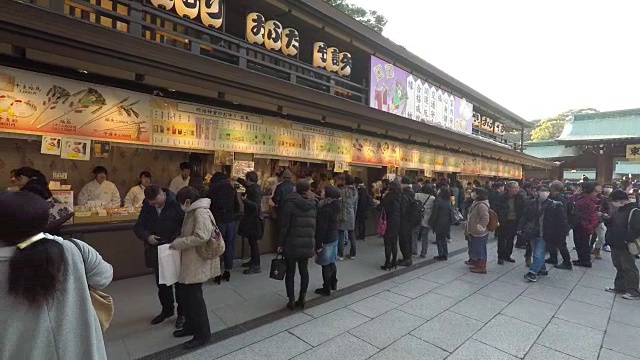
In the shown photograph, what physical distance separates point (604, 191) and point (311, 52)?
1136 cm

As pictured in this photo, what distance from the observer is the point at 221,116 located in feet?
20.7

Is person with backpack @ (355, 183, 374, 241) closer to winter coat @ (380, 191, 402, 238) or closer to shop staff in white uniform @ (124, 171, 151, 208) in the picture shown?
winter coat @ (380, 191, 402, 238)

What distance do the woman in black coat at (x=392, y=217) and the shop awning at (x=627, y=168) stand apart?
36587 millimetres

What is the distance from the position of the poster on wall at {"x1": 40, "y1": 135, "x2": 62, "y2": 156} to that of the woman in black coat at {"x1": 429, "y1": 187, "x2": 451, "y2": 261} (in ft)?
26.3

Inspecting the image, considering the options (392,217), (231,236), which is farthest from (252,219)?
(392,217)

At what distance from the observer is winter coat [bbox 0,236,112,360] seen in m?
1.63

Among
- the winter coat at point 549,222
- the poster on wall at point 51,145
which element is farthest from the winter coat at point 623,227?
the poster on wall at point 51,145

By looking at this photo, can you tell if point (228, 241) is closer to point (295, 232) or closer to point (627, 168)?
point (295, 232)

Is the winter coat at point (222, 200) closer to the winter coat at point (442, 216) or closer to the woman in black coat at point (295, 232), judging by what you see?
the woman in black coat at point (295, 232)

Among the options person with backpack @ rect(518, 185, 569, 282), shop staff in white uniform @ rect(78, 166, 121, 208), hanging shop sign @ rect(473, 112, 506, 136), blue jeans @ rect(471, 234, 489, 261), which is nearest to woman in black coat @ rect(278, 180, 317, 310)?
shop staff in white uniform @ rect(78, 166, 121, 208)

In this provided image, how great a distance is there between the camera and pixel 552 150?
83.6 ft

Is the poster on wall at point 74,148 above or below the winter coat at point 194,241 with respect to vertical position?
above

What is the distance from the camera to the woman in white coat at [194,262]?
355 centimetres

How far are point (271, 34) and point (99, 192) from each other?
5.93 m
